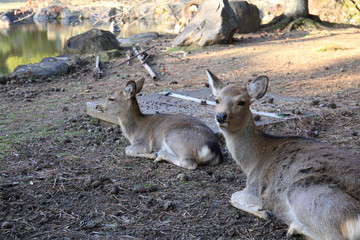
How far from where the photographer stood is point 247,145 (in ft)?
15.7

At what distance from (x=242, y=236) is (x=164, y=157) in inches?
90.3

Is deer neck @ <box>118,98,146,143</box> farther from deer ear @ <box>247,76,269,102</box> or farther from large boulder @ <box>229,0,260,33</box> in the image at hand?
large boulder @ <box>229,0,260,33</box>

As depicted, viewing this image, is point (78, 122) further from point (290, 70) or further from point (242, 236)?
point (290, 70)

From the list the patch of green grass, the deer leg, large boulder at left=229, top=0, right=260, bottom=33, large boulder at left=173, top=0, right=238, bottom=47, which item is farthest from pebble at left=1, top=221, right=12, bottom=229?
large boulder at left=229, top=0, right=260, bottom=33

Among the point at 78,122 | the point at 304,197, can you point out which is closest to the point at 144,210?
the point at 304,197

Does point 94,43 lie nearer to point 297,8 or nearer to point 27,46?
point 27,46

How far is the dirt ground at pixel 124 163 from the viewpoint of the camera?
14.3ft

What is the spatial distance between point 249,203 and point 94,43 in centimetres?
Answer: 1514

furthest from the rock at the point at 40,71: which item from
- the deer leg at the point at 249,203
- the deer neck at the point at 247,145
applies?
the deer leg at the point at 249,203

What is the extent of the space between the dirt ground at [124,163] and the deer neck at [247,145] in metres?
0.48

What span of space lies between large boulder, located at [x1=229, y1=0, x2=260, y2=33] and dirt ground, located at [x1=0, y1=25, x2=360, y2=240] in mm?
7329

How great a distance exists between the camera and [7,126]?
8445 mm

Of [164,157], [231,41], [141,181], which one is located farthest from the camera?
[231,41]

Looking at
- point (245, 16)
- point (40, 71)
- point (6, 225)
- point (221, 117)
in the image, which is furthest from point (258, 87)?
point (245, 16)
